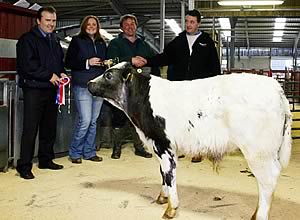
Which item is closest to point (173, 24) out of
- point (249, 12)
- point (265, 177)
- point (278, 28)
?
point (278, 28)

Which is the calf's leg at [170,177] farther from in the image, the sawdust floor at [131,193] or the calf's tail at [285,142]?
the calf's tail at [285,142]

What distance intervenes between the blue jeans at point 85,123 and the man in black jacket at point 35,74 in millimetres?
476

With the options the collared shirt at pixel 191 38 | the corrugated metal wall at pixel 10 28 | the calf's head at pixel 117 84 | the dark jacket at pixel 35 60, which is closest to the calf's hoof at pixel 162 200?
the calf's head at pixel 117 84

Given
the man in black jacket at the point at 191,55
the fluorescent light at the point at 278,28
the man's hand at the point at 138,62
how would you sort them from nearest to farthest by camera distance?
1. the man's hand at the point at 138,62
2. the man in black jacket at the point at 191,55
3. the fluorescent light at the point at 278,28

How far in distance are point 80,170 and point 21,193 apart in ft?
3.35

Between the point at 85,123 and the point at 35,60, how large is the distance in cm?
102

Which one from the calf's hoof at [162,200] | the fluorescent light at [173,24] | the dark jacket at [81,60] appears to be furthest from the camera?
the fluorescent light at [173,24]

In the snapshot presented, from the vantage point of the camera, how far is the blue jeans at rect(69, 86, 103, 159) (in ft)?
16.9

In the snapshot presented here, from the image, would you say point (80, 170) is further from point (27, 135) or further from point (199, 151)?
point (199, 151)

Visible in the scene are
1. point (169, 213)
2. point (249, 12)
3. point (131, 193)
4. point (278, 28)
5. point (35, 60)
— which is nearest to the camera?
point (169, 213)

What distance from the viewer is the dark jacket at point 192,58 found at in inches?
194

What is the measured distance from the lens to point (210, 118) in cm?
316

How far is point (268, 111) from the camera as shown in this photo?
9.89ft

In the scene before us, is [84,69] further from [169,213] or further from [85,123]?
[169,213]
